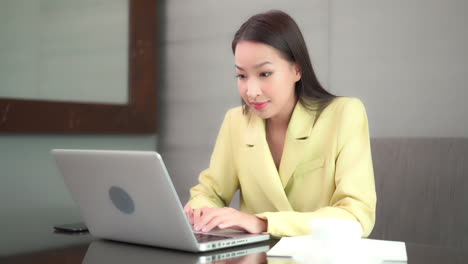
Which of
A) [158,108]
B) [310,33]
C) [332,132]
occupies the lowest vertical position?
[158,108]

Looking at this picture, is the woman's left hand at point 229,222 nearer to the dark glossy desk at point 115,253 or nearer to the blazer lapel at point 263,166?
the dark glossy desk at point 115,253

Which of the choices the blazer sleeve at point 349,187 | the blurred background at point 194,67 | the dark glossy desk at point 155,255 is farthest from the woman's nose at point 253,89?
the blurred background at point 194,67

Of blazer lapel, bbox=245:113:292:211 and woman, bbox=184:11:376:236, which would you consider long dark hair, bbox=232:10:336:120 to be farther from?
blazer lapel, bbox=245:113:292:211

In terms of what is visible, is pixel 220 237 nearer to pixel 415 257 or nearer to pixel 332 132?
pixel 415 257

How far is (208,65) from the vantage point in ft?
11.8

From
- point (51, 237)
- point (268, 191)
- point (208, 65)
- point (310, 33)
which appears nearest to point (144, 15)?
point (208, 65)

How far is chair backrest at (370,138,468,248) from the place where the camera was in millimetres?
1997

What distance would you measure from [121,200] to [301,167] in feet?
2.43

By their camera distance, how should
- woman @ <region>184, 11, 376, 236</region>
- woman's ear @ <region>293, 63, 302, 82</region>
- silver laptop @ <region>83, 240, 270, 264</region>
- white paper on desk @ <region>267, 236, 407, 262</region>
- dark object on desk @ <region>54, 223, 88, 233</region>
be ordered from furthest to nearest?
1. woman's ear @ <region>293, 63, 302, 82</region>
2. woman @ <region>184, 11, 376, 236</region>
3. dark object on desk @ <region>54, 223, 88, 233</region>
4. silver laptop @ <region>83, 240, 270, 264</region>
5. white paper on desk @ <region>267, 236, 407, 262</region>

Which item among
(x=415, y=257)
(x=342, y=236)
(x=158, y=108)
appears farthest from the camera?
(x=158, y=108)

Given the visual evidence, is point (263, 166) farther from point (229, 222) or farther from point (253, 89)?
point (229, 222)

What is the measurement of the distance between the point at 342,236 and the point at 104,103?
2.68 meters

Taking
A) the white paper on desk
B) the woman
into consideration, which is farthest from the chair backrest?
the white paper on desk

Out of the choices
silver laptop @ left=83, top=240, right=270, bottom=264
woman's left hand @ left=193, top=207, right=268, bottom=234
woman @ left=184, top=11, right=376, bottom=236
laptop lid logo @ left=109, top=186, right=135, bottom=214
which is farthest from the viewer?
woman @ left=184, top=11, right=376, bottom=236
